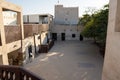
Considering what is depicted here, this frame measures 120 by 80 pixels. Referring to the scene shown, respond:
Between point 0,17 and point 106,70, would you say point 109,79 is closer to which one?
point 106,70

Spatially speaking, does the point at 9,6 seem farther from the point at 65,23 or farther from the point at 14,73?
the point at 65,23

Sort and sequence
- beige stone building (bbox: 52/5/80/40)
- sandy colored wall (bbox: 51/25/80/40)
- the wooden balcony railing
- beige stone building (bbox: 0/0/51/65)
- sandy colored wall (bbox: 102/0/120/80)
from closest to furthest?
1. the wooden balcony railing
2. sandy colored wall (bbox: 102/0/120/80)
3. beige stone building (bbox: 0/0/51/65)
4. sandy colored wall (bbox: 51/25/80/40)
5. beige stone building (bbox: 52/5/80/40)

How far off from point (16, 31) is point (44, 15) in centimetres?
1898

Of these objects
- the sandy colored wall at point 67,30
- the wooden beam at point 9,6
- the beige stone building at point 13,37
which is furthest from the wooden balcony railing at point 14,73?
the sandy colored wall at point 67,30

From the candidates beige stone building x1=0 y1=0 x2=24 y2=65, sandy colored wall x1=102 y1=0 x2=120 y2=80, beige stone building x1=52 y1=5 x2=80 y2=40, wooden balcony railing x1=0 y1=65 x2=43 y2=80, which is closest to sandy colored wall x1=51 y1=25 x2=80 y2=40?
beige stone building x1=52 y1=5 x2=80 y2=40

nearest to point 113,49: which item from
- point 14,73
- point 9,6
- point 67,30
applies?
point 14,73

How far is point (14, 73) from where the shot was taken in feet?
11.4

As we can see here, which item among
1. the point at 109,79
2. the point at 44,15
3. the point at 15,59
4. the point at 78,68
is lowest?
the point at 78,68

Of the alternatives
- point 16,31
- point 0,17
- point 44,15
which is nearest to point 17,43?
point 16,31

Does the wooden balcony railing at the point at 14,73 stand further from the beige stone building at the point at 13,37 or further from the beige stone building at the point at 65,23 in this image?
the beige stone building at the point at 65,23

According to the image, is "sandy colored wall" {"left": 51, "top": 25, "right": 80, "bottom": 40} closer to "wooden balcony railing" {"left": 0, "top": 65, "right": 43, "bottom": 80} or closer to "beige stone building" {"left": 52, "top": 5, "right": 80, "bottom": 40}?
"beige stone building" {"left": 52, "top": 5, "right": 80, "bottom": 40}

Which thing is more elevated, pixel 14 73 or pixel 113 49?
pixel 113 49

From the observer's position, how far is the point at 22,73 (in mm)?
3320

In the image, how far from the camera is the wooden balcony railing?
3.20 m
